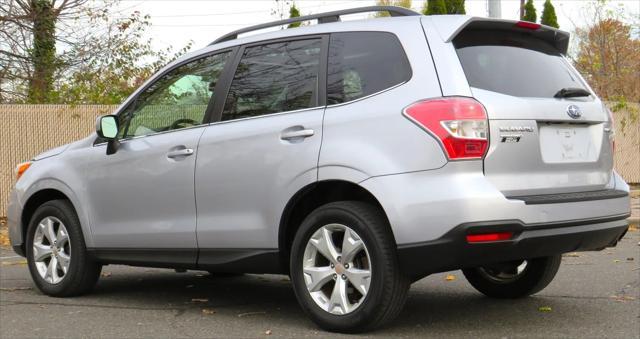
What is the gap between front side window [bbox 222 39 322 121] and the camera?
18.2 ft

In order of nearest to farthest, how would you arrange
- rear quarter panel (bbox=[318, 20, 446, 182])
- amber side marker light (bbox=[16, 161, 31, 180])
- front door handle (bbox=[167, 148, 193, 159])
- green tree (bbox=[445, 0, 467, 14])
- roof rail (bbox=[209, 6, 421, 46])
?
1. rear quarter panel (bbox=[318, 20, 446, 182])
2. roof rail (bbox=[209, 6, 421, 46])
3. front door handle (bbox=[167, 148, 193, 159])
4. amber side marker light (bbox=[16, 161, 31, 180])
5. green tree (bbox=[445, 0, 467, 14])

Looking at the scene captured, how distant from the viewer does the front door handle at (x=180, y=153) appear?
5.98 metres

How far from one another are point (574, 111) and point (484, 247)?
3.61 ft

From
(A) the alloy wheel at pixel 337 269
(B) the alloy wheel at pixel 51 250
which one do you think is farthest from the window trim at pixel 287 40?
(B) the alloy wheel at pixel 51 250

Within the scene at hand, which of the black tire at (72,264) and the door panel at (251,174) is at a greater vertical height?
the door panel at (251,174)

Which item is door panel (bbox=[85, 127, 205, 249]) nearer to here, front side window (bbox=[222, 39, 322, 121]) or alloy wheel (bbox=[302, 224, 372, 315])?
front side window (bbox=[222, 39, 322, 121])

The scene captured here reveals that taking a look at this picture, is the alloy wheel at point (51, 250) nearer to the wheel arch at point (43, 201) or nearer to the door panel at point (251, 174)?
the wheel arch at point (43, 201)

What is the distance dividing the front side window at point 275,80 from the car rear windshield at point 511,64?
3.19 ft

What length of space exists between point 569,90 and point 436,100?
3.28ft

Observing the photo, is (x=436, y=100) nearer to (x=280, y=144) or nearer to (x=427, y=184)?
(x=427, y=184)

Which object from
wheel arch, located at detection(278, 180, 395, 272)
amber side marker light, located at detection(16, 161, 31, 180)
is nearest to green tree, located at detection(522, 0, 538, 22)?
amber side marker light, located at detection(16, 161, 31, 180)

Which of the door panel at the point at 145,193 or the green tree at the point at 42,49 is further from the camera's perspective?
the green tree at the point at 42,49

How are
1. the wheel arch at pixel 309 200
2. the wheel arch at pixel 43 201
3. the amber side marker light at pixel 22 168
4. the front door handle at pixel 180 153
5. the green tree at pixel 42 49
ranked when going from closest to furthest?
the wheel arch at pixel 309 200 → the front door handle at pixel 180 153 → the wheel arch at pixel 43 201 → the amber side marker light at pixel 22 168 → the green tree at pixel 42 49

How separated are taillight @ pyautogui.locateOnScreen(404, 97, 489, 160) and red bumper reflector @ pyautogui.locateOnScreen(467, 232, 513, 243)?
412mm
